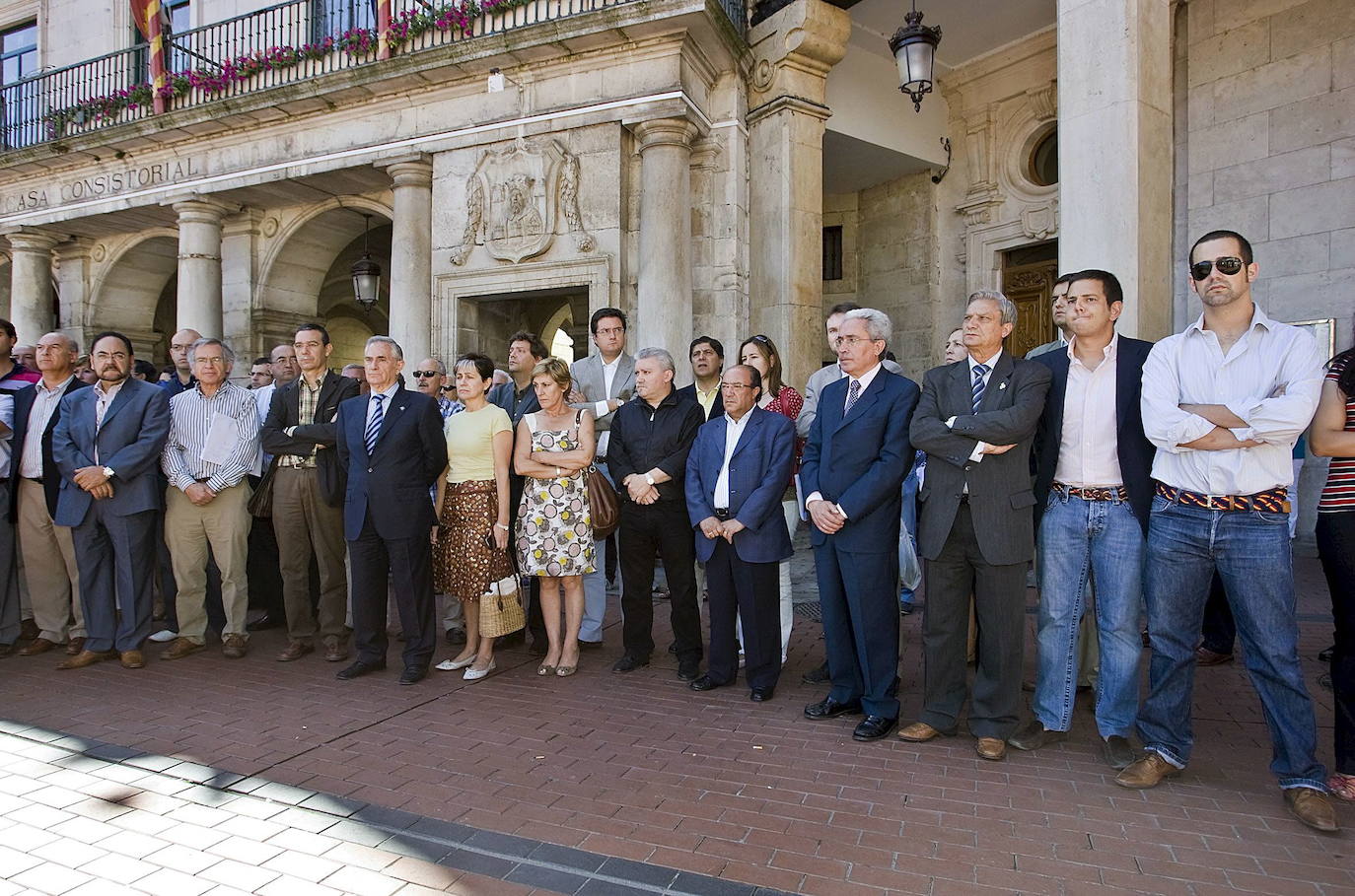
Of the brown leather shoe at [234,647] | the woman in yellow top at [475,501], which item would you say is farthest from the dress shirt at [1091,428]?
the brown leather shoe at [234,647]

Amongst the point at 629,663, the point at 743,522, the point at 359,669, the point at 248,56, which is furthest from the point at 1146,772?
the point at 248,56

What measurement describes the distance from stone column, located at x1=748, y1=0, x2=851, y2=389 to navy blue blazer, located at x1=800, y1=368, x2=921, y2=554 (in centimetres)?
587

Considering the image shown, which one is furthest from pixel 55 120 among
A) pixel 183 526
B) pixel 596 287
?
pixel 183 526

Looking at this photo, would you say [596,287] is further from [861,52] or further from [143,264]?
[143,264]

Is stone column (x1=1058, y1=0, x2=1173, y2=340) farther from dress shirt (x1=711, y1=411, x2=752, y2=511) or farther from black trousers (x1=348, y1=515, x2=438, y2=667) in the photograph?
black trousers (x1=348, y1=515, x2=438, y2=667)

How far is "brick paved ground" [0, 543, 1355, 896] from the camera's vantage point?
8.95ft

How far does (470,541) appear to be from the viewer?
16.5 ft

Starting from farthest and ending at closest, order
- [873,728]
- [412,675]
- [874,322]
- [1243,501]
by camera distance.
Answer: [412,675] < [874,322] < [873,728] < [1243,501]

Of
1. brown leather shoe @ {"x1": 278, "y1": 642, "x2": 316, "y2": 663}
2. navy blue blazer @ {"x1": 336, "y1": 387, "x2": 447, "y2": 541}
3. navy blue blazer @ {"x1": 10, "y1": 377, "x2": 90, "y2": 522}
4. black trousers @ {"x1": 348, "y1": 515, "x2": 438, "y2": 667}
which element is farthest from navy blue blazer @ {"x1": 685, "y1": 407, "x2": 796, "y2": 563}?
navy blue blazer @ {"x1": 10, "y1": 377, "x2": 90, "y2": 522}

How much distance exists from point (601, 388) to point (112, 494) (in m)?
3.38

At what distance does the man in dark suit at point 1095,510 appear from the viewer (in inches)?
140

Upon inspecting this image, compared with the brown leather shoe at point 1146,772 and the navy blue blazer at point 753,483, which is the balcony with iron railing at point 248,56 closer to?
the navy blue blazer at point 753,483

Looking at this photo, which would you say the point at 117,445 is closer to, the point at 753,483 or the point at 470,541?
the point at 470,541

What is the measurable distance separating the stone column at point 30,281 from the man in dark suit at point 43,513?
1185 cm
